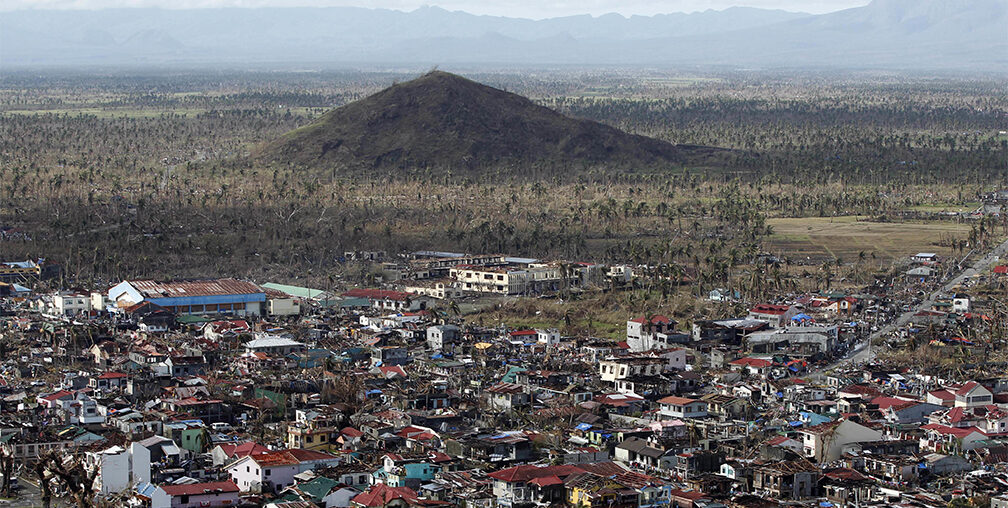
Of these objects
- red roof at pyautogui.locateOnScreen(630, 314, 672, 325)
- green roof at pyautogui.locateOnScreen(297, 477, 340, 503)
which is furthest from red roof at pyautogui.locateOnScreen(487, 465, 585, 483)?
red roof at pyautogui.locateOnScreen(630, 314, 672, 325)

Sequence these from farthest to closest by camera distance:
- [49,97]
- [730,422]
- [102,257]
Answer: [49,97]
[102,257]
[730,422]

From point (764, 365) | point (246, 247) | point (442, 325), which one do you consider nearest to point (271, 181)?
point (246, 247)

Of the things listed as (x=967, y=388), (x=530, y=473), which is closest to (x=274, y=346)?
(x=530, y=473)

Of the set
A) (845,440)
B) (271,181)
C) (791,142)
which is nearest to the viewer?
(845,440)

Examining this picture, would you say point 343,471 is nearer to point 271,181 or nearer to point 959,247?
point 959,247

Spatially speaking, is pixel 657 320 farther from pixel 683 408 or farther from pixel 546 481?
pixel 546 481
